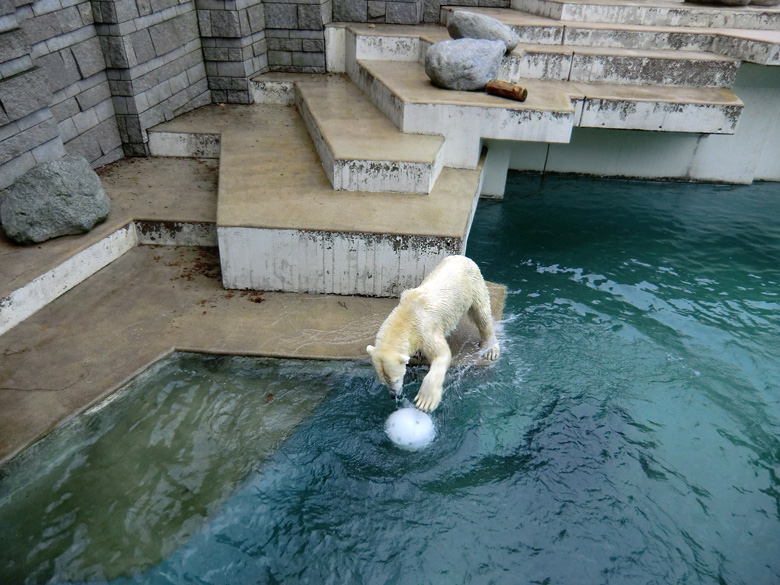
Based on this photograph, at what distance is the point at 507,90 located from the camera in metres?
7.85

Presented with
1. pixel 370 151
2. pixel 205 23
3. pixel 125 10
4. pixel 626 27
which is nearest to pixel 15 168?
pixel 125 10

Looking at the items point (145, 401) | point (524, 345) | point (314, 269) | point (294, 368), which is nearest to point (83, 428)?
point (145, 401)

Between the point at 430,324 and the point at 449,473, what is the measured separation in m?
1.26

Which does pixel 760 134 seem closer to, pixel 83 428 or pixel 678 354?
pixel 678 354

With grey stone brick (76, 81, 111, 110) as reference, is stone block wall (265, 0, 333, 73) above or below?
above

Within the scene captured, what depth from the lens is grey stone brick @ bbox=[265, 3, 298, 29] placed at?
10328 mm

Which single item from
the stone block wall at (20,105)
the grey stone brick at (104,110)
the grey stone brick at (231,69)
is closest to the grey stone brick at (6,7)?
the stone block wall at (20,105)

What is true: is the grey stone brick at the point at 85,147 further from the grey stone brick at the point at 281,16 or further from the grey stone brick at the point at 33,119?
the grey stone brick at the point at 281,16

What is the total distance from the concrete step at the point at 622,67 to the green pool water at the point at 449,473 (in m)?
4.74

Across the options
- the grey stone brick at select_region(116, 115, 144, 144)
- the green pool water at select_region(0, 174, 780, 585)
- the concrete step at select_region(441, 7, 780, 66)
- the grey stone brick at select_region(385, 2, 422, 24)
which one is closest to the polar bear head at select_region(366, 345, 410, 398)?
the green pool water at select_region(0, 174, 780, 585)

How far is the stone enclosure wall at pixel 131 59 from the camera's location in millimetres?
6340

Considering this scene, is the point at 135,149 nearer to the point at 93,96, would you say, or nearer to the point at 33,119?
the point at 93,96

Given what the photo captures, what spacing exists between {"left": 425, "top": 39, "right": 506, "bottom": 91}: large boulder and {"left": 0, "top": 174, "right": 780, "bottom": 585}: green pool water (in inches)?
148

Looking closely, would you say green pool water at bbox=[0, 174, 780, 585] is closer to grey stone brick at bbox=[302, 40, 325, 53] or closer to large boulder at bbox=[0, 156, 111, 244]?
large boulder at bbox=[0, 156, 111, 244]
